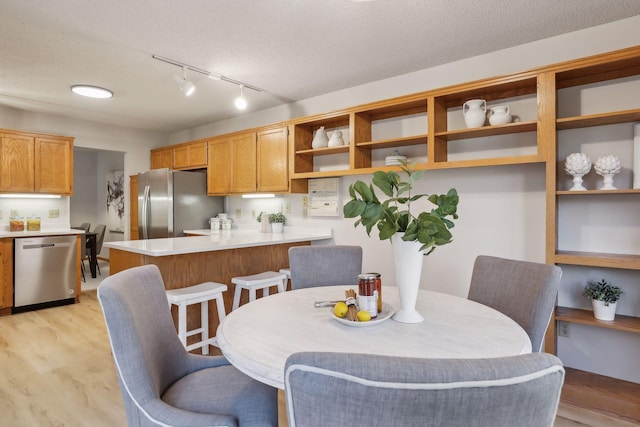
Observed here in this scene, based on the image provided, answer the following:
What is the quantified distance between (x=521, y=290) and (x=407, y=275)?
0.69m

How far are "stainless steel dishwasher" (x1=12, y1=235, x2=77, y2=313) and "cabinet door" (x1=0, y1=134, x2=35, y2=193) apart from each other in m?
0.73

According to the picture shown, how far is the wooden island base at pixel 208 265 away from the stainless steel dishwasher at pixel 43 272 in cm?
176

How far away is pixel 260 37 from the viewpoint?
2.63 m

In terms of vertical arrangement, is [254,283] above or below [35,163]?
below

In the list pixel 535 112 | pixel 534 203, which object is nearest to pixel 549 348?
pixel 534 203

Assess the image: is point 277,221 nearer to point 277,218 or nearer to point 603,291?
point 277,218

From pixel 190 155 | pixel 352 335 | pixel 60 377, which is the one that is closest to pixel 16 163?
pixel 190 155

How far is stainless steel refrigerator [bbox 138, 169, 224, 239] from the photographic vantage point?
452 centimetres

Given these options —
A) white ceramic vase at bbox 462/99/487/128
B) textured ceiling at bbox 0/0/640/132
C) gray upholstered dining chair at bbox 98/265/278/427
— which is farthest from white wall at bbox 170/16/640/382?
gray upholstered dining chair at bbox 98/265/278/427

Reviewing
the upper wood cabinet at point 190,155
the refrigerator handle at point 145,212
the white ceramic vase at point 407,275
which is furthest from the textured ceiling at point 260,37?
the white ceramic vase at point 407,275

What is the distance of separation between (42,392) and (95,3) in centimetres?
251

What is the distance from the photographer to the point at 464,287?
9.86 feet

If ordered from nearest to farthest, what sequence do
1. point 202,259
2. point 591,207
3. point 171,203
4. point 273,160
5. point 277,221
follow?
point 591,207 → point 202,259 → point 273,160 → point 277,221 → point 171,203

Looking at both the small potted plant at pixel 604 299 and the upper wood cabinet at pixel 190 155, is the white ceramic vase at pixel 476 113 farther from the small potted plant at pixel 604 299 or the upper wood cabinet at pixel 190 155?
the upper wood cabinet at pixel 190 155
